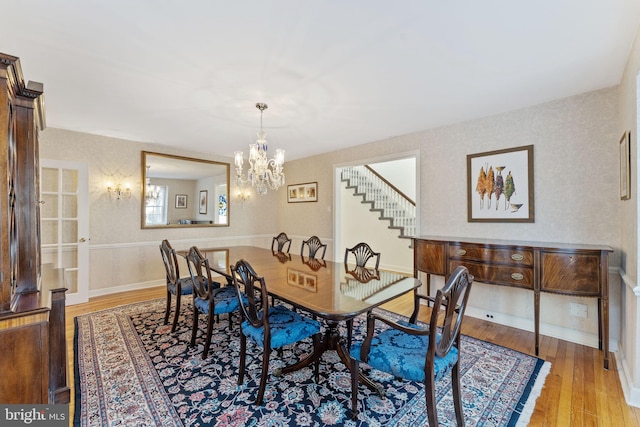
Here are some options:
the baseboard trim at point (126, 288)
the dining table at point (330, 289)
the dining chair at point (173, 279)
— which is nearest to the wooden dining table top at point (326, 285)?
the dining table at point (330, 289)

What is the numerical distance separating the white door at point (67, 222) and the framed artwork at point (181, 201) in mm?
1308

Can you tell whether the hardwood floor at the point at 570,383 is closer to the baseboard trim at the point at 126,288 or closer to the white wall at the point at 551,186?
the white wall at the point at 551,186

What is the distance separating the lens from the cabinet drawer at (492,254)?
262 centimetres

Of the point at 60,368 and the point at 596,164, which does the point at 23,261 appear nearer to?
the point at 60,368

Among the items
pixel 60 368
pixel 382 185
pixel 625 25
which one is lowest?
pixel 60 368

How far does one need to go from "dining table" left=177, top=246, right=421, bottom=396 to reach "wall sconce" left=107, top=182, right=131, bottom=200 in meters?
2.57

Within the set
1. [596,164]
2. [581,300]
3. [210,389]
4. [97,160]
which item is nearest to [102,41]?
[210,389]

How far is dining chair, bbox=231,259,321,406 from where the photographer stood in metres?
1.79

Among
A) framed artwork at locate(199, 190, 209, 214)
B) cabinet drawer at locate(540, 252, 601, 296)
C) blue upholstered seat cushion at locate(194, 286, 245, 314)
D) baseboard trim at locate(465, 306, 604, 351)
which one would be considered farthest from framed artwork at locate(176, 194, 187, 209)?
cabinet drawer at locate(540, 252, 601, 296)

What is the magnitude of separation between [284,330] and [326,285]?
43 cm

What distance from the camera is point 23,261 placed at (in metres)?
1.64

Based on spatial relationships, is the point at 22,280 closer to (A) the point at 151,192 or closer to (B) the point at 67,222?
(B) the point at 67,222

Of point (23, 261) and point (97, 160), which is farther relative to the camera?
point (97, 160)

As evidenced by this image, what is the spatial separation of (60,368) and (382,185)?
6206 mm
